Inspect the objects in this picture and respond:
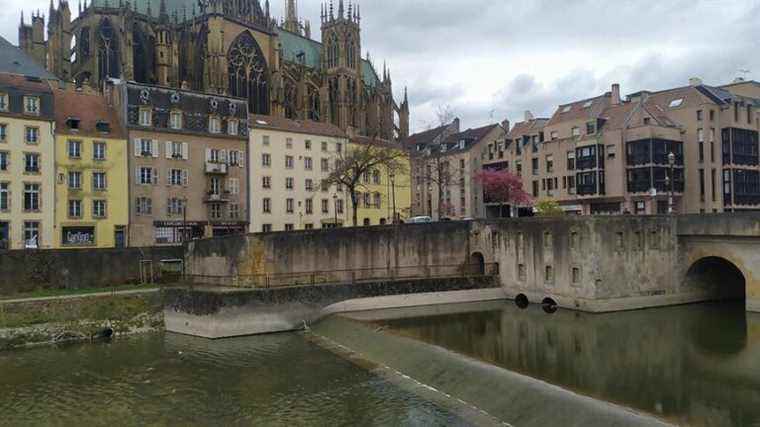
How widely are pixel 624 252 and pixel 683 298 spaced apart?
613cm

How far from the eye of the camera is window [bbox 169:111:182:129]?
61.5 meters

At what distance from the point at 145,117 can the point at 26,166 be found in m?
11.2

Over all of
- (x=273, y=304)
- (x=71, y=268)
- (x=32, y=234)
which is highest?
(x=32, y=234)

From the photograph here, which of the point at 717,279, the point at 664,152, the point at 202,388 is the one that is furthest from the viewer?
the point at 664,152

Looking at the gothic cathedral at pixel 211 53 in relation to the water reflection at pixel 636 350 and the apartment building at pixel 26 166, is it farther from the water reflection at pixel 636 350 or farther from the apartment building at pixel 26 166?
the water reflection at pixel 636 350

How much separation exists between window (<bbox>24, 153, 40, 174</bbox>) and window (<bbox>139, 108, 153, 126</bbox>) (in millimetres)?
9569

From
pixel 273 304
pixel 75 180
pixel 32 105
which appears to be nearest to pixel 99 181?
pixel 75 180

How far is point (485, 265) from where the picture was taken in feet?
159

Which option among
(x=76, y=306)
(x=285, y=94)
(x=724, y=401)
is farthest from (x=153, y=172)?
(x=724, y=401)

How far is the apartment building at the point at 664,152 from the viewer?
66.8 metres

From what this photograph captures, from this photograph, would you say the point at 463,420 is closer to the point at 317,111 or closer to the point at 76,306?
the point at 76,306

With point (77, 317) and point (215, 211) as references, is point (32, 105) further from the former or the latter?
point (77, 317)

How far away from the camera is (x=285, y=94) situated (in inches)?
3816

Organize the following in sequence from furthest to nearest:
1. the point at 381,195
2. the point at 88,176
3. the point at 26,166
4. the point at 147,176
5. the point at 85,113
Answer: the point at 381,195, the point at 147,176, the point at 85,113, the point at 88,176, the point at 26,166
